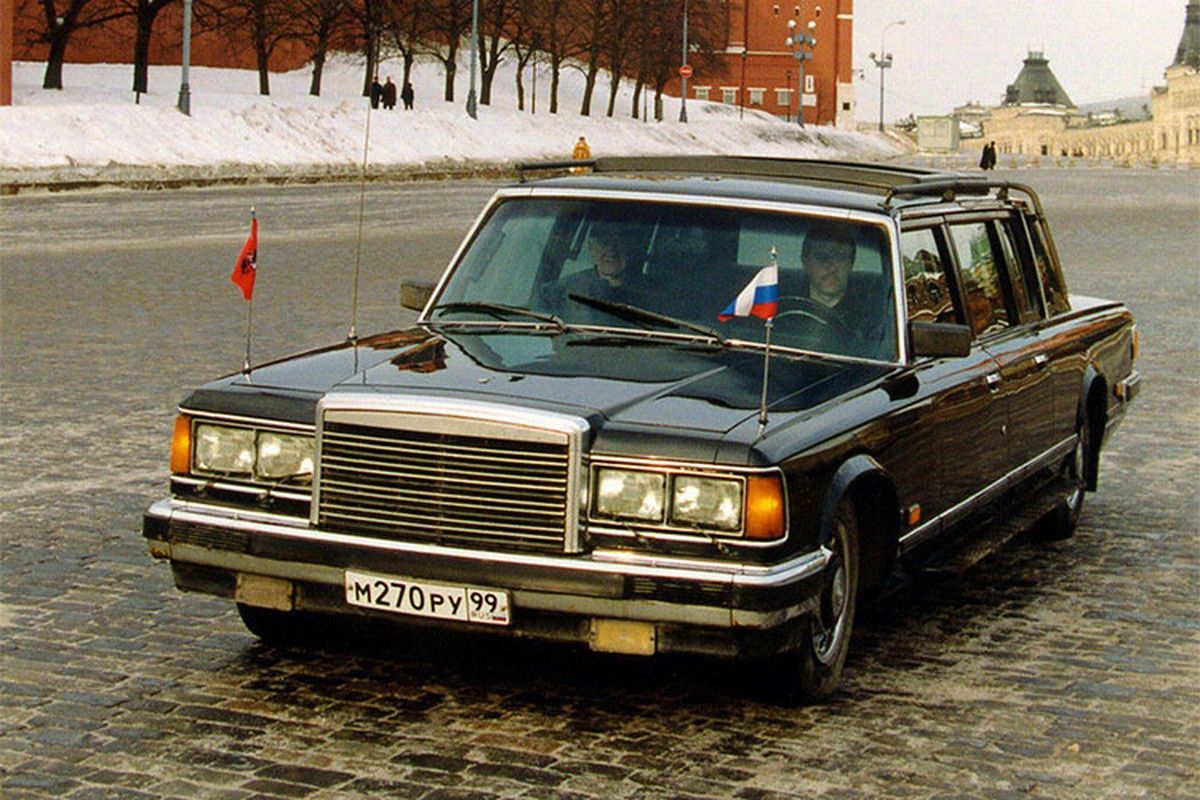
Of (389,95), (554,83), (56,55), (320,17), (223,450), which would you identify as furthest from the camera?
(554,83)

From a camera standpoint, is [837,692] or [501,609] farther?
[837,692]

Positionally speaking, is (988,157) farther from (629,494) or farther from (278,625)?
(629,494)

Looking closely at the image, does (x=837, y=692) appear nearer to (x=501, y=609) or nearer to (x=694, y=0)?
(x=501, y=609)

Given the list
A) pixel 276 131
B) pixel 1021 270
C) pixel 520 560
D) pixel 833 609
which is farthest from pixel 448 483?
pixel 276 131

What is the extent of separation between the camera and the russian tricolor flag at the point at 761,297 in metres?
6.28

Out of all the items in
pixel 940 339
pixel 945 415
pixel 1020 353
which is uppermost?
pixel 940 339

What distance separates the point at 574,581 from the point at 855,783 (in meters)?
0.96

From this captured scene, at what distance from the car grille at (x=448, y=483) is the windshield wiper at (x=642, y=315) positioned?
1340mm

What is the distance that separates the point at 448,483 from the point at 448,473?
1.1 inches

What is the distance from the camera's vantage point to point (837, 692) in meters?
6.46

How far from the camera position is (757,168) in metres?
8.10

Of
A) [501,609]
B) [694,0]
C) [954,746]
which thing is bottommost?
[954,746]

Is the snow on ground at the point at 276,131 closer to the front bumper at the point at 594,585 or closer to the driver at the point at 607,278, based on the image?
the driver at the point at 607,278

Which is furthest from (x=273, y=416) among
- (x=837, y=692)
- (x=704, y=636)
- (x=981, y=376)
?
(x=981, y=376)
